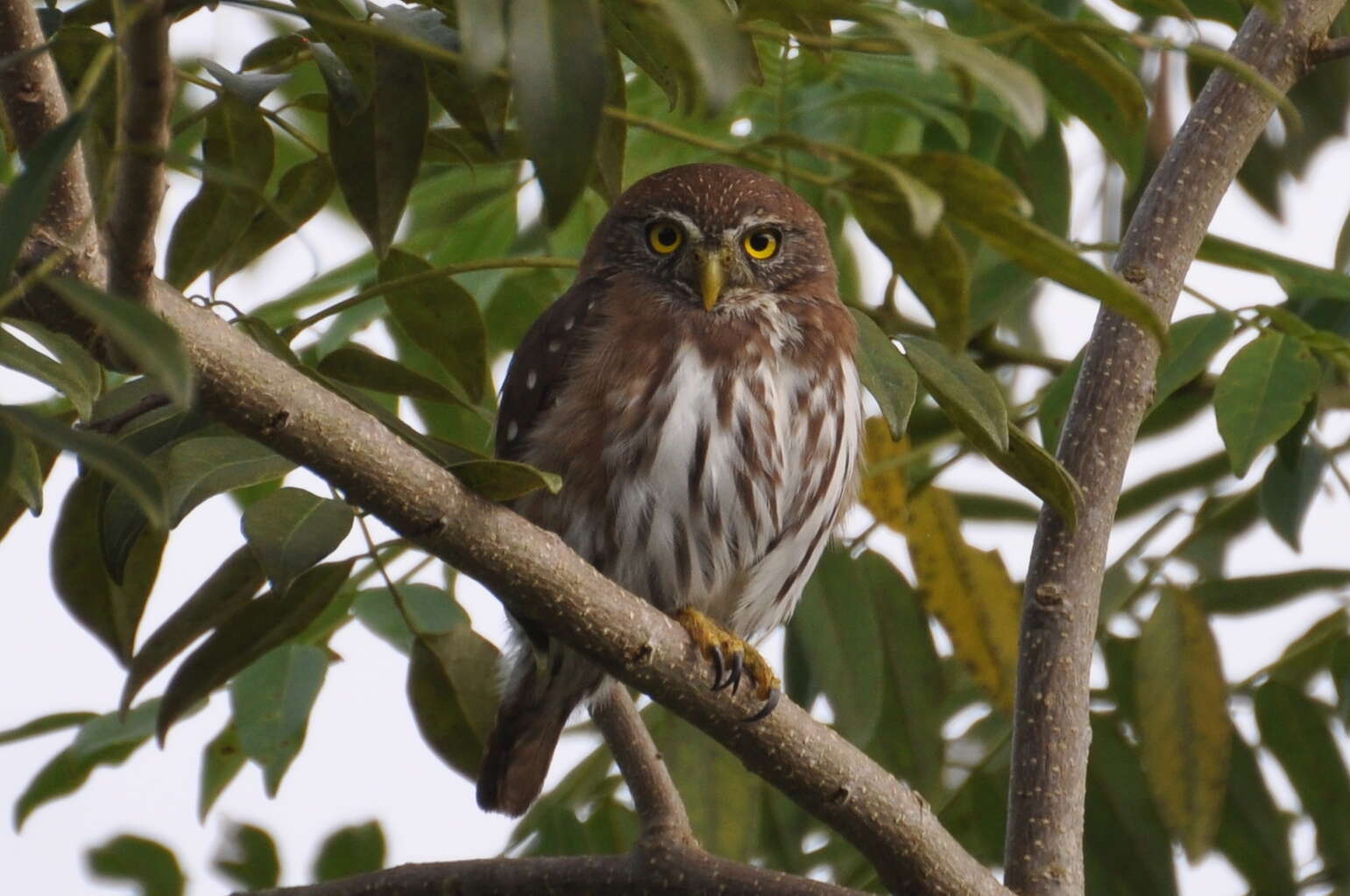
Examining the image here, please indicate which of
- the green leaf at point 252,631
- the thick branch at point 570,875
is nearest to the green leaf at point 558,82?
the green leaf at point 252,631

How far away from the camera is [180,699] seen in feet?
9.16

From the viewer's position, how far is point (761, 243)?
4059 mm

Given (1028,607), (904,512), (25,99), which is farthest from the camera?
(904,512)

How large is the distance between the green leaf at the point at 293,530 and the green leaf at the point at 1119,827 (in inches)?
78.2

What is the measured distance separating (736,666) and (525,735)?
1237 mm

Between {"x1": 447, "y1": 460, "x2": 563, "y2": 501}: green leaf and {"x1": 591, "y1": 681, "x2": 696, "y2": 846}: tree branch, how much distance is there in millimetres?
1070

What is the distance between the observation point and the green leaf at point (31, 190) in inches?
52.5

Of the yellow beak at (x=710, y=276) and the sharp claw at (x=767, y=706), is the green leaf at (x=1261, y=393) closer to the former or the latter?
the sharp claw at (x=767, y=706)

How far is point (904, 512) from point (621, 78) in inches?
60.0

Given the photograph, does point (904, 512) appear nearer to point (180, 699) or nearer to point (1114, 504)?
point (1114, 504)

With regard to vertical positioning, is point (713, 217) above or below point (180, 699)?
above

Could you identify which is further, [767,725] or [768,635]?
[768,635]

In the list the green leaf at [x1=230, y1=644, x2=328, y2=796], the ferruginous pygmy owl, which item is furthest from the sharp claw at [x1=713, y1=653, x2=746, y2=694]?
the green leaf at [x1=230, y1=644, x2=328, y2=796]

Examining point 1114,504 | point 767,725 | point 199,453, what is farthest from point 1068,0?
point 199,453
